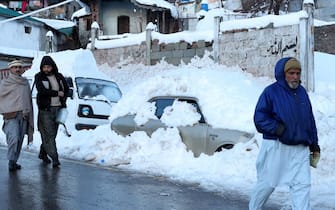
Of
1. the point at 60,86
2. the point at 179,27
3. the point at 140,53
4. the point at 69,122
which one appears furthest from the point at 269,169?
the point at 179,27

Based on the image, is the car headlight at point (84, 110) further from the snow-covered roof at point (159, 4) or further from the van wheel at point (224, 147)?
the snow-covered roof at point (159, 4)

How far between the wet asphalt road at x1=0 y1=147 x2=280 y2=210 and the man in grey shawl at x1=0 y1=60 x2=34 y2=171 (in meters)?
0.37

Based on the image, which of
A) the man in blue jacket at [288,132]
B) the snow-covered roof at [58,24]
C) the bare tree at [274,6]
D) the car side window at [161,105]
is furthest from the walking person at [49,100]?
the snow-covered roof at [58,24]

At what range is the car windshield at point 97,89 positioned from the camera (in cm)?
1336

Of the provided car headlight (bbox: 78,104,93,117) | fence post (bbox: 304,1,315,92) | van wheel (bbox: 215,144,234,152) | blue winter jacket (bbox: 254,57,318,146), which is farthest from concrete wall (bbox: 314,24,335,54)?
blue winter jacket (bbox: 254,57,318,146)

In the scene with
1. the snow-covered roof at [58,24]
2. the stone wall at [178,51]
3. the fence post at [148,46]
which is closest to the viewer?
the stone wall at [178,51]

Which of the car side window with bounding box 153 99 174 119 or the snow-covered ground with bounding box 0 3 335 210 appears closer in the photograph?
the snow-covered ground with bounding box 0 3 335 210

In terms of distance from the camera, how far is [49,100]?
890 cm

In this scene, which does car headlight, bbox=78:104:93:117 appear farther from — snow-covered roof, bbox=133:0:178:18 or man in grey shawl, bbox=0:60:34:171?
snow-covered roof, bbox=133:0:178:18

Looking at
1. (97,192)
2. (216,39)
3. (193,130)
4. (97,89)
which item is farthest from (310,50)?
(97,192)

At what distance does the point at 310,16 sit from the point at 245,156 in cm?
762

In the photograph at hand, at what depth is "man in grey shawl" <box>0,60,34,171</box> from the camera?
8.51m

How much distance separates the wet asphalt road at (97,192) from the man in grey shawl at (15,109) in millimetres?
368

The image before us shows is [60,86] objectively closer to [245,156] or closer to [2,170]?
[2,170]
